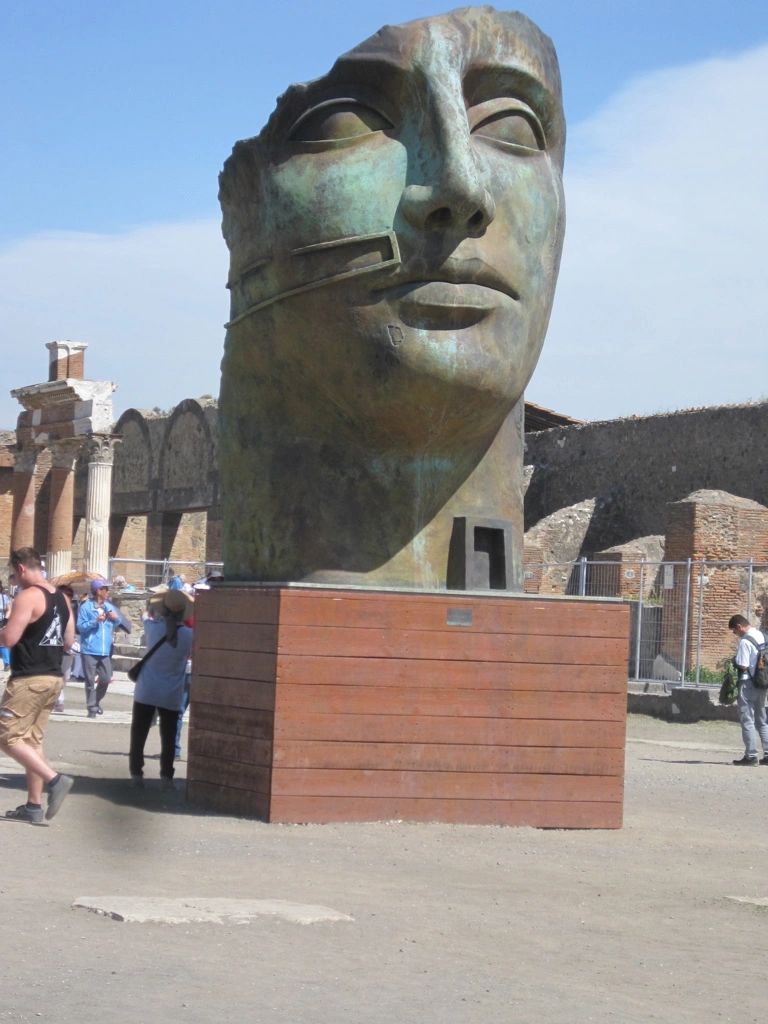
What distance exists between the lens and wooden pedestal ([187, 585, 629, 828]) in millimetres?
8133

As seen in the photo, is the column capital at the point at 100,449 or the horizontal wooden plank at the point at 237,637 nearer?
the horizontal wooden plank at the point at 237,637

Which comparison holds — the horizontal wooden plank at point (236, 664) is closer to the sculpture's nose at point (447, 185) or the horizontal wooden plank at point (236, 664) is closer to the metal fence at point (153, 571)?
the sculpture's nose at point (447, 185)

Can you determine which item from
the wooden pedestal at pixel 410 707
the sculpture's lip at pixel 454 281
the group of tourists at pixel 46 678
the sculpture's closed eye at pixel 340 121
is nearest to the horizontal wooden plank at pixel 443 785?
the wooden pedestal at pixel 410 707

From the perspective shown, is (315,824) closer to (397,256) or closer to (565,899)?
(565,899)

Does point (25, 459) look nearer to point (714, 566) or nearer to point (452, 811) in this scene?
point (714, 566)

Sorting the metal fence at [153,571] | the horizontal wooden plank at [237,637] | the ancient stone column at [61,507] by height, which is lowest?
the horizontal wooden plank at [237,637]

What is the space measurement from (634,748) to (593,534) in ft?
57.2

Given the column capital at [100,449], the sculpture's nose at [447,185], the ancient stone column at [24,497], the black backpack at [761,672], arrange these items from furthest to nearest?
the ancient stone column at [24,497] < the column capital at [100,449] < the black backpack at [761,672] < the sculpture's nose at [447,185]

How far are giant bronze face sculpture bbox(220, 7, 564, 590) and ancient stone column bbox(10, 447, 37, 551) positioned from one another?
28.8 m

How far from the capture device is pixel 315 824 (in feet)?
26.6

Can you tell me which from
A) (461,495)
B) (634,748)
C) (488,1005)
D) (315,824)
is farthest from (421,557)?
(634,748)

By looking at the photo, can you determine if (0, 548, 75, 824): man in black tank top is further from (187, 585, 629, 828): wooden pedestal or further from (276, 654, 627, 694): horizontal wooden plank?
(276, 654, 627, 694): horizontal wooden plank

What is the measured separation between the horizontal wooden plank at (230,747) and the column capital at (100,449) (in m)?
26.6

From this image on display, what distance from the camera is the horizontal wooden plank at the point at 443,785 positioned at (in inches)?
320
